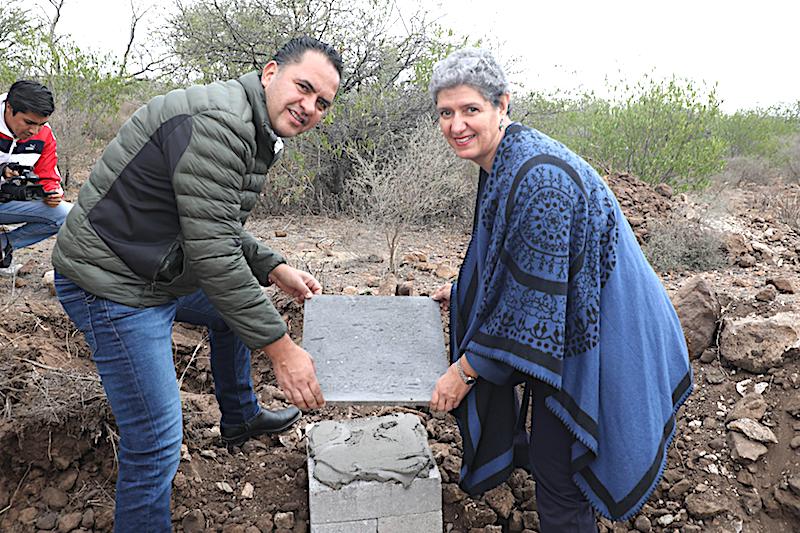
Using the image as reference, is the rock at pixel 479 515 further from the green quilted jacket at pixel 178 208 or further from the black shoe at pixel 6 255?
the black shoe at pixel 6 255

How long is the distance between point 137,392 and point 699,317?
8.65 ft

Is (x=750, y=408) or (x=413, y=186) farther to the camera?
(x=413, y=186)

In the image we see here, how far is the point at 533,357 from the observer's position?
180cm

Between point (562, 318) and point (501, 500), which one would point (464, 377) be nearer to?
point (562, 318)

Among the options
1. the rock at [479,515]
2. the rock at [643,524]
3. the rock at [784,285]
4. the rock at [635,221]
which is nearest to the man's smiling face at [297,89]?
the rock at [479,515]

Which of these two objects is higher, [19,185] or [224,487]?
[19,185]

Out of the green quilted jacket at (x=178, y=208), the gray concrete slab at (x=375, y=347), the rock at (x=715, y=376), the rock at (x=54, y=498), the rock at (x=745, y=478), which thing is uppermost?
the green quilted jacket at (x=178, y=208)

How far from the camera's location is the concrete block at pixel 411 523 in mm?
2330

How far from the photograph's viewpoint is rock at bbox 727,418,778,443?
2645 millimetres

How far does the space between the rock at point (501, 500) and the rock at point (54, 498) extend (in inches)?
65.8

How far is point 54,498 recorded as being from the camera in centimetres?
251

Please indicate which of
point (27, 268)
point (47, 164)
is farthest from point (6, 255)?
point (47, 164)

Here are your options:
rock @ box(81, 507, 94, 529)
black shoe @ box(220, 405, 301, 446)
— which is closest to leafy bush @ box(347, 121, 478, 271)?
black shoe @ box(220, 405, 301, 446)

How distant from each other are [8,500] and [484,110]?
7.72ft
